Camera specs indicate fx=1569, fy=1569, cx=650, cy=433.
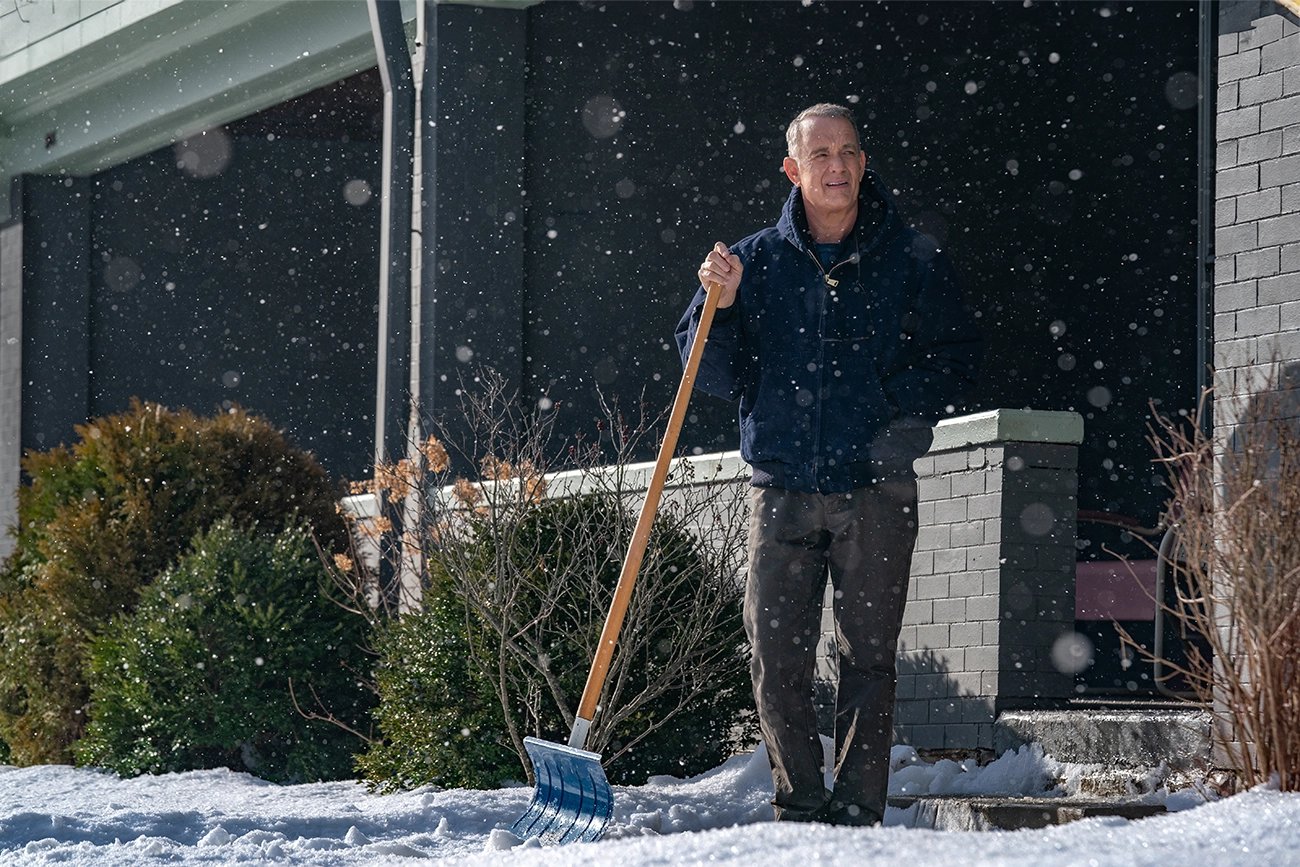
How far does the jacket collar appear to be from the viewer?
14.1 ft

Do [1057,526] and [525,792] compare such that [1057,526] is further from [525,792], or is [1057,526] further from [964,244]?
[964,244]

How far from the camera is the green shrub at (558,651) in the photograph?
18.2ft

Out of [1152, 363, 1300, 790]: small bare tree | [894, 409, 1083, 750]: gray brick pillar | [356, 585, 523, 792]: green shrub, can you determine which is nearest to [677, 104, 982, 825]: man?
[1152, 363, 1300, 790]: small bare tree

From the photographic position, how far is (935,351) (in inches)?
166

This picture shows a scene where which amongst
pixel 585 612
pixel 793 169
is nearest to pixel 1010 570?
pixel 585 612

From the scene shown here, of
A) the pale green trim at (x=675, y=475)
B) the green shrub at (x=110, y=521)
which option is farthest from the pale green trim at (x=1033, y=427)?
the green shrub at (x=110, y=521)

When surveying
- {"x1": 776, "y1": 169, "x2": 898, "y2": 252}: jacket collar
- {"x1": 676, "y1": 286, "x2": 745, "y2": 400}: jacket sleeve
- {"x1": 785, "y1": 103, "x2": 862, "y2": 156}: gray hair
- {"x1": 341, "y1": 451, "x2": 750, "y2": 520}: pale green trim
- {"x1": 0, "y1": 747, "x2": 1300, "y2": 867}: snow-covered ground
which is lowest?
{"x1": 0, "y1": 747, "x2": 1300, "y2": 867}: snow-covered ground

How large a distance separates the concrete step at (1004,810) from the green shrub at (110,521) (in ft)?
13.2

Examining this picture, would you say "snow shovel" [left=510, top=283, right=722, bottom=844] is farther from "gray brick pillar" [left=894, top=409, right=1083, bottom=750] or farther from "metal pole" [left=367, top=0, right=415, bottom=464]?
"metal pole" [left=367, top=0, right=415, bottom=464]

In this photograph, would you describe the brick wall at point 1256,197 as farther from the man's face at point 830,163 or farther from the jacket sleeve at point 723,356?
the jacket sleeve at point 723,356

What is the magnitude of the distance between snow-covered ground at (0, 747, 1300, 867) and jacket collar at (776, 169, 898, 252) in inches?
62.5

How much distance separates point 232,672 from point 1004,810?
12.6 feet

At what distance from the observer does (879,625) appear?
4.07 meters

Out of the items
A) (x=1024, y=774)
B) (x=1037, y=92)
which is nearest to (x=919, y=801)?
(x=1024, y=774)
